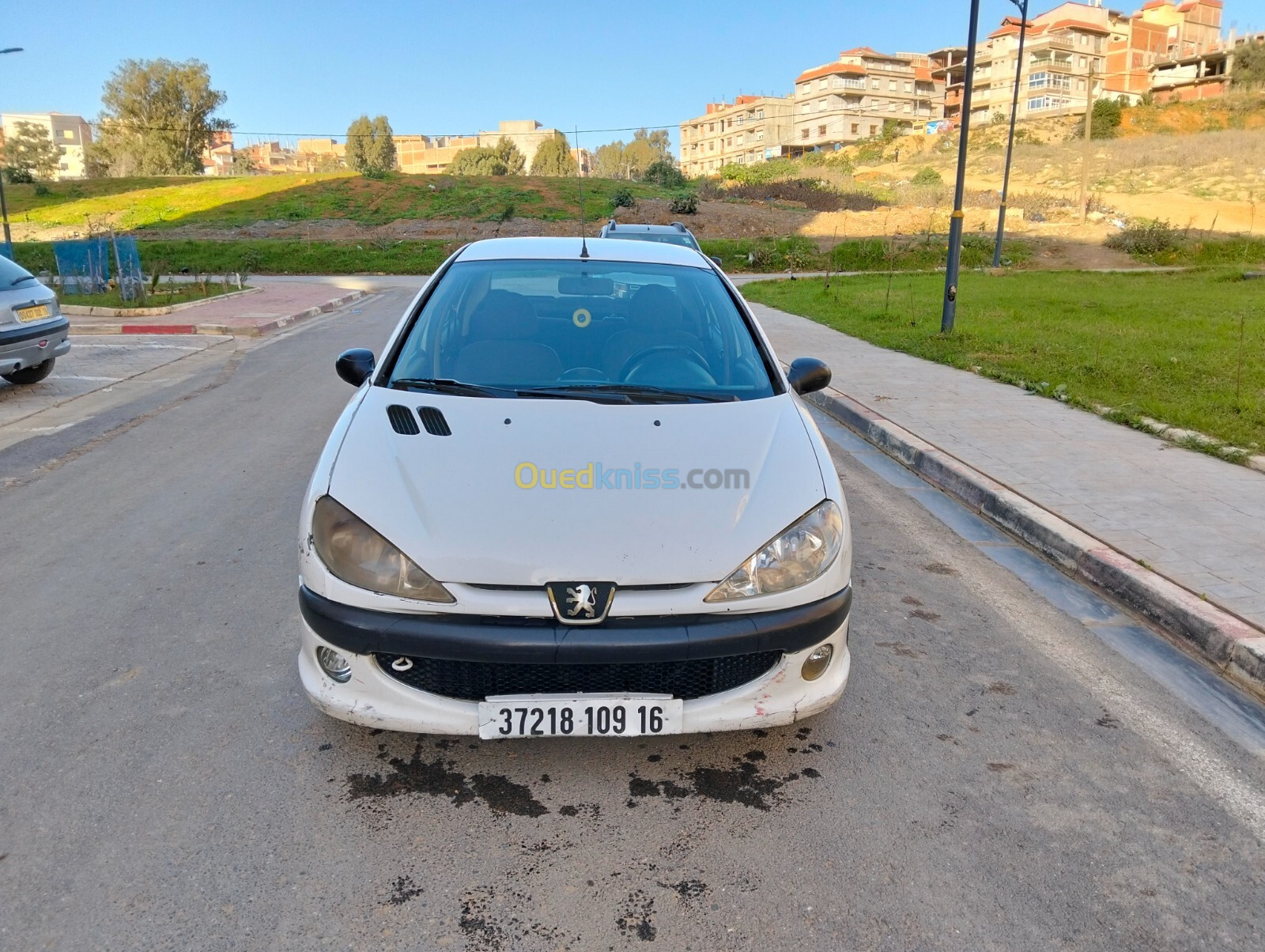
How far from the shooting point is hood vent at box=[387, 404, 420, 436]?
10.2 feet

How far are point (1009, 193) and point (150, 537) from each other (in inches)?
A: 1877

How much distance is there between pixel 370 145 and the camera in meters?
93.0

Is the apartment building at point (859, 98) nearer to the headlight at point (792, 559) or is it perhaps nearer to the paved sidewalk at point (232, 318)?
the paved sidewalk at point (232, 318)

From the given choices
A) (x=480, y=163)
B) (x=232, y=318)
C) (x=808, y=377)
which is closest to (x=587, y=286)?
(x=808, y=377)

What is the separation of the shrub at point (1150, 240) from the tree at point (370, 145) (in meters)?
76.2

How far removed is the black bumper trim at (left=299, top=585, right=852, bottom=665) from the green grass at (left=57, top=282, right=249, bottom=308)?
17.3m

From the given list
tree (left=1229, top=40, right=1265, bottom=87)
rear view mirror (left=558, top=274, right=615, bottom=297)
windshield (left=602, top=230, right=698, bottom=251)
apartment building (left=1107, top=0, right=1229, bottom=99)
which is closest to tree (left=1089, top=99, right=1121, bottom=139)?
tree (left=1229, top=40, right=1265, bottom=87)

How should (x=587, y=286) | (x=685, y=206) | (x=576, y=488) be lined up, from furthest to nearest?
1. (x=685, y=206)
2. (x=587, y=286)
3. (x=576, y=488)

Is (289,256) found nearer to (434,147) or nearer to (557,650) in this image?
(557,650)

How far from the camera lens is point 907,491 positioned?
20.1ft

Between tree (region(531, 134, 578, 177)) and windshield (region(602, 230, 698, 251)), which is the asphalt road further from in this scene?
tree (region(531, 134, 578, 177))

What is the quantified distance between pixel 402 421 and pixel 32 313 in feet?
25.4

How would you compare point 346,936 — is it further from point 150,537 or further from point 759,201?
point 759,201

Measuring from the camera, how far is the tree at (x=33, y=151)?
83438 mm
